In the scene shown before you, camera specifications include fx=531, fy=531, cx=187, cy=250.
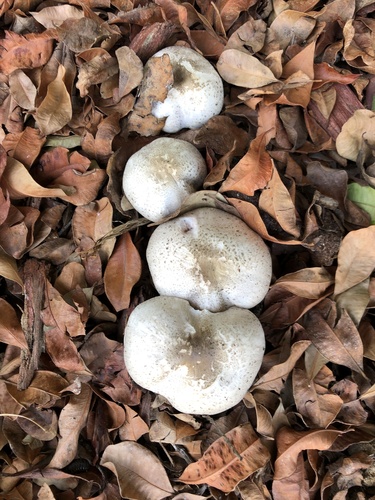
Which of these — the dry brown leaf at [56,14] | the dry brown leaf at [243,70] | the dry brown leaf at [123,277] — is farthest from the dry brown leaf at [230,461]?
the dry brown leaf at [56,14]

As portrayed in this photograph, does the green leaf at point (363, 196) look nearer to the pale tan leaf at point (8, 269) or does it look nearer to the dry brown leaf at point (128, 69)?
the dry brown leaf at point (128, 69)

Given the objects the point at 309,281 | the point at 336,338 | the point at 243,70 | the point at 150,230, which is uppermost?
the point at 243,70

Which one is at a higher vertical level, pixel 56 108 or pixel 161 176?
pixel 56 108

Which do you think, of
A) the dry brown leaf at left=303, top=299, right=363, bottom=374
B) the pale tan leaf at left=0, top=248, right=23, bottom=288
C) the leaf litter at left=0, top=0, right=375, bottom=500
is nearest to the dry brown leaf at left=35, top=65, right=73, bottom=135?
the leaf litter at left=0, top=0, right=375, bottom=500

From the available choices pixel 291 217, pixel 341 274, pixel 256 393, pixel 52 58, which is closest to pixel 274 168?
pixel 291 217

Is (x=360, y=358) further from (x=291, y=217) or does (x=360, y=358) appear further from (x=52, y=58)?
(x=52, y=58)

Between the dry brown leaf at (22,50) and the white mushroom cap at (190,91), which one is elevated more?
the dry brown leaf at (22,50)

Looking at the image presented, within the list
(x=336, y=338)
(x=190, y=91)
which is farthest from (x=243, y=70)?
(x=336, y=338)

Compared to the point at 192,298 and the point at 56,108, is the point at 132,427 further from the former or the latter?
the point at 56,108
